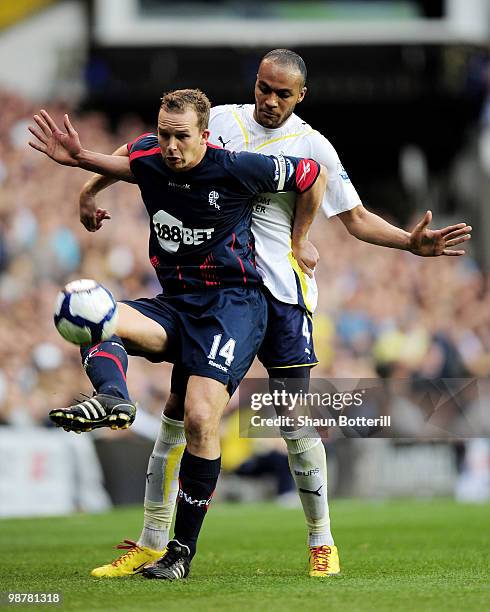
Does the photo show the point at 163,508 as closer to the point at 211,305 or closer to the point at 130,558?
the point at 130,558

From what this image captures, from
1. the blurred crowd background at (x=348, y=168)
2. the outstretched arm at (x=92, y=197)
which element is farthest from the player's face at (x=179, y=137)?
the blurred crowd background at (x=348, y=168)

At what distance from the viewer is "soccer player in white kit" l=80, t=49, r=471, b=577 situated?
6.73 m

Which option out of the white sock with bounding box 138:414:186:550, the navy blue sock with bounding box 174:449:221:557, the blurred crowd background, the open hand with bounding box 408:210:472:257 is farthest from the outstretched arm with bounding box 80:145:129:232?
the blurred crowd background

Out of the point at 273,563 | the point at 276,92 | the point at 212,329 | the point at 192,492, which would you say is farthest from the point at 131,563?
the point at 276,92

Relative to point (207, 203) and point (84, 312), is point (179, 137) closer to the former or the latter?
point (207, 203)

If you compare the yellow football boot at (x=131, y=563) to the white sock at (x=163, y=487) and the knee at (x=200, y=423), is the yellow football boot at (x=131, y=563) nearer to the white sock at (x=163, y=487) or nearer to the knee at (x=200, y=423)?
the white sock at (x=163, y=487)

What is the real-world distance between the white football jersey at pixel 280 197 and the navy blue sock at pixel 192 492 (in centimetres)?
104

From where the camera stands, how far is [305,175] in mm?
6598

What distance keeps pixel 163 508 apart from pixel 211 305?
119 cm

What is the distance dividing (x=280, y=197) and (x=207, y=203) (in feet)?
1.74

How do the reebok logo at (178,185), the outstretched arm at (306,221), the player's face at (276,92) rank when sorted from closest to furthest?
the reebok logo at (178,185)
the player's face at (276,92)
the outstretched arm at (306,221)

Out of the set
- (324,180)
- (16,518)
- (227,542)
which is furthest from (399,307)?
(324,180)

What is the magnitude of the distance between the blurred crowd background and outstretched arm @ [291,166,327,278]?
274 inches

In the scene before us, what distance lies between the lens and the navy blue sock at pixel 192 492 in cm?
633
